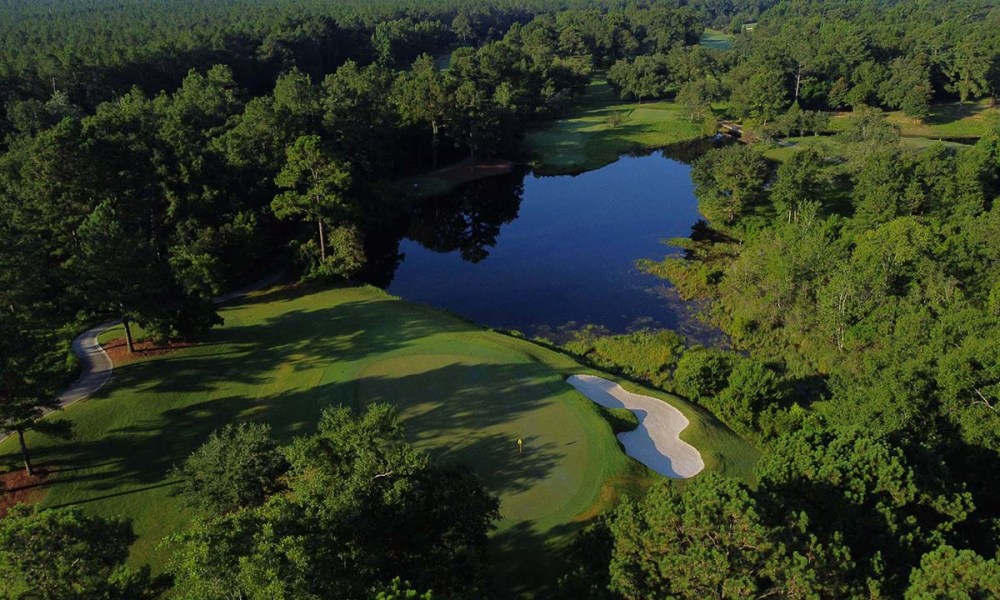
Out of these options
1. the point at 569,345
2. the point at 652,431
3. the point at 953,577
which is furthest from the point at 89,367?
the point at 953,577

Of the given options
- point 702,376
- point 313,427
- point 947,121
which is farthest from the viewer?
point 947,121

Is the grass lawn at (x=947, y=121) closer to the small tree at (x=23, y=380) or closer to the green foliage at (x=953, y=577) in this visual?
the green foliage at (x=953, y=577)

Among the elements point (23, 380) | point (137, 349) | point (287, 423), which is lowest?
point (287, 423)

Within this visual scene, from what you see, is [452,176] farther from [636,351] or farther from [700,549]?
[700,549]

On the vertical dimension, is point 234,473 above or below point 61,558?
below

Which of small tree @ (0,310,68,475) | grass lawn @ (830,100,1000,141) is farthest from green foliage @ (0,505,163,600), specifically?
grass lawn @ (830,100,1000,141)

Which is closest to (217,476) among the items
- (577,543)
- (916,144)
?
(577,543)

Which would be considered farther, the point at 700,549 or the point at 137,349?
the point at 137,349
